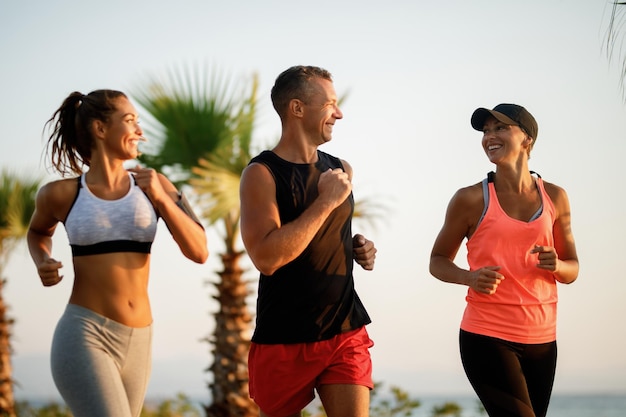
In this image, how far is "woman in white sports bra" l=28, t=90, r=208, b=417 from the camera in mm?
3420

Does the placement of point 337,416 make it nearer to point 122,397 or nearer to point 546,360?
point 122,397

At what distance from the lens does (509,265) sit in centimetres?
402

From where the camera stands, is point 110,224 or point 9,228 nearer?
point 110,224

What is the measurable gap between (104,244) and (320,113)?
3.56 feet

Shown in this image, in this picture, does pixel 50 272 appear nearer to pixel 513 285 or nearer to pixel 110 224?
pixel 110 224

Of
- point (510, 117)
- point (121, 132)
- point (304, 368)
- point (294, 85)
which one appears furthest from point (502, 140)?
point (121, 132)

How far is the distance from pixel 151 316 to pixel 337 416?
99cm

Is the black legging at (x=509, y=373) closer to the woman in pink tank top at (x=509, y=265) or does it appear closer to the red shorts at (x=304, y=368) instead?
the woman in pink tank top at (x=509, y=265)

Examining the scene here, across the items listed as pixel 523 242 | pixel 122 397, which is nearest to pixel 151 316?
pixel 122 397

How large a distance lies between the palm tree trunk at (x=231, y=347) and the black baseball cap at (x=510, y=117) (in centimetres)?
604

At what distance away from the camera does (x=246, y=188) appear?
3338 mm

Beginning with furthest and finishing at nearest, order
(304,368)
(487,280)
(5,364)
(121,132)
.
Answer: (5,364), (487,280), (121,132), (304,368)

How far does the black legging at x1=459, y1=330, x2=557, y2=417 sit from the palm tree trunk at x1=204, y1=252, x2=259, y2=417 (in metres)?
5.94

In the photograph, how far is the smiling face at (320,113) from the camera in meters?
3.45
